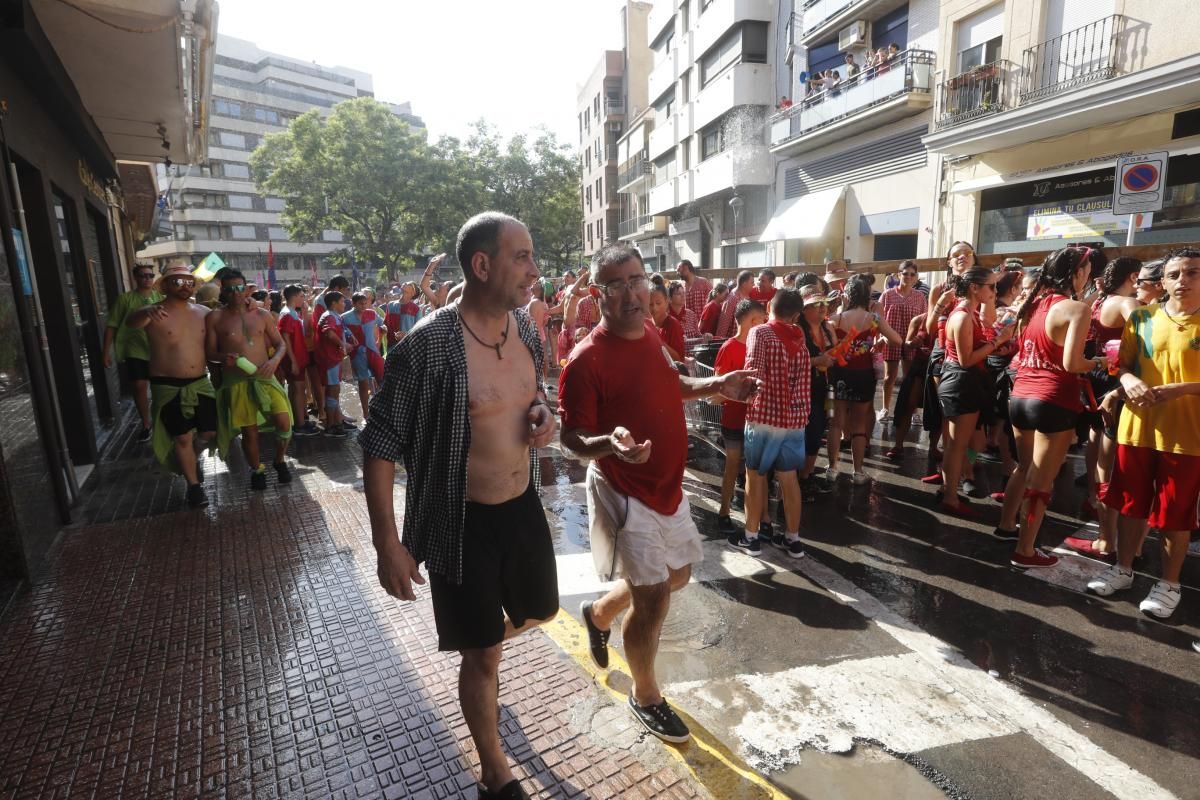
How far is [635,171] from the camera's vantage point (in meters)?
42.0

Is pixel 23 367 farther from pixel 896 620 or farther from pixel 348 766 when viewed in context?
pixel 896 620

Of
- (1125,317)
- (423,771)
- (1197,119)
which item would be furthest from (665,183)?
(423,771)

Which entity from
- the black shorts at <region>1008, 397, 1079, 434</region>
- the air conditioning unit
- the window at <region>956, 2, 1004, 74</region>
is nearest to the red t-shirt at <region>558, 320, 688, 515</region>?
the black shorts at <region>1008, 397, 1079, 434</region>

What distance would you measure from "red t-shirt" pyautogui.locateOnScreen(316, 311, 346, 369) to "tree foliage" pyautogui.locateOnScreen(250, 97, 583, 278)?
31.9m

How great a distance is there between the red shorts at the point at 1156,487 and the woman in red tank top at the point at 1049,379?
1.23ft

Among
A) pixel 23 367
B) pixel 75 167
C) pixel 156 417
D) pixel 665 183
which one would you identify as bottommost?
pixel 156 417

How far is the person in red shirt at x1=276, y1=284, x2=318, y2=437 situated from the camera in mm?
8828

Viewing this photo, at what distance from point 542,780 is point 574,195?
5384cm

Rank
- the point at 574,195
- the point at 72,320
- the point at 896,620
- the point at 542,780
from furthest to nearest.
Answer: the point at 574,195 → the point at 72,320 → the point at 896,620 → the point at 542,780

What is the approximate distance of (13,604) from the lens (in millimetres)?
3918

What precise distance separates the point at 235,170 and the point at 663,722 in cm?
7175

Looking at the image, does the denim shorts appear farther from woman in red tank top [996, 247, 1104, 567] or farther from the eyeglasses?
the eyeglasses

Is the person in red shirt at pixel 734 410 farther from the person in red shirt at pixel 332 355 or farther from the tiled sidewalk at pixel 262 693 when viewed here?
the person in red shirt at pixel 332 355

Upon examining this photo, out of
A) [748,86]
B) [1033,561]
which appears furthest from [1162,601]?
[748,86]
